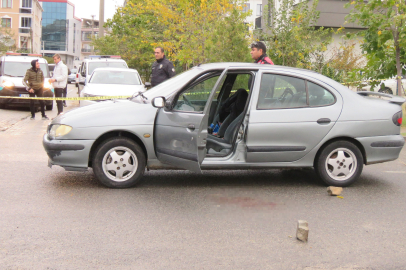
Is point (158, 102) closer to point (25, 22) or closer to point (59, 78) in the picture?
point (59, 78)

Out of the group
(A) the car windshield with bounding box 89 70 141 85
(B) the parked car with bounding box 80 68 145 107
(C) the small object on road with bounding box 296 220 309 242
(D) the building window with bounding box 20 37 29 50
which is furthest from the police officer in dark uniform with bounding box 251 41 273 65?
(D) the building window with bounding box 20 37 29 50

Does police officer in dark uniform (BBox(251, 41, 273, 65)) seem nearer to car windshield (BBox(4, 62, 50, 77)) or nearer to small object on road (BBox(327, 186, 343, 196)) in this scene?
small object on road (BBox(327, 186, 343, 196))

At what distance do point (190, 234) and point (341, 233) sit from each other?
145cm

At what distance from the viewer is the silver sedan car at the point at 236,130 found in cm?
648

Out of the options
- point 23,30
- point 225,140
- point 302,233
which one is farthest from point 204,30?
point 23,30

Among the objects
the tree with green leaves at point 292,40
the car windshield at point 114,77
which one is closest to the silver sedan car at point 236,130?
the car windshield at point 114,77

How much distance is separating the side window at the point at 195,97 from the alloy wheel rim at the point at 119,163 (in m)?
0.84

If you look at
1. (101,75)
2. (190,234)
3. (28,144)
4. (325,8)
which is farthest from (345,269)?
(325,8)

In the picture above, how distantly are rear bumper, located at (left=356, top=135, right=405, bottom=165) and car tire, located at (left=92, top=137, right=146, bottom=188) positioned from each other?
2.92m

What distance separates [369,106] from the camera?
7.04 meters

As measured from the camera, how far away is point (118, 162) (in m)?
6.57

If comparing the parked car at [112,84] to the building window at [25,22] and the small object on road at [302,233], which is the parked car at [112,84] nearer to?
the small object on road at [302,233]

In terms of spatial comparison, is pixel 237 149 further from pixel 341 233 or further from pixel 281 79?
pixel 341 233

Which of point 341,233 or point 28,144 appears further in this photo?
point 28,144
